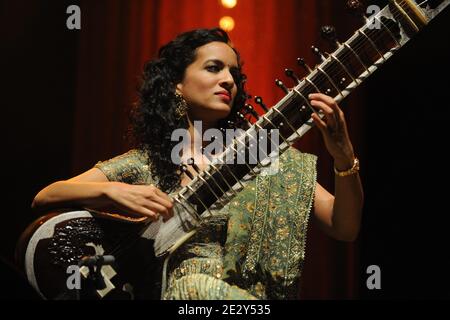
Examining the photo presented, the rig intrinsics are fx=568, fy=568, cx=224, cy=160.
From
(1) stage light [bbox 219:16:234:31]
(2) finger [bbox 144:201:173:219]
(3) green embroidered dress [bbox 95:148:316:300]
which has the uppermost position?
(1) stage light [bbox 219:16:234:31]

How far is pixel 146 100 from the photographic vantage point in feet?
7.79

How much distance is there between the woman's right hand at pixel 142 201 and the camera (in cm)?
176

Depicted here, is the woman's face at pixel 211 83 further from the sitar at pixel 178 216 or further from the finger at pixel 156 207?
the finger at pixel 156 207

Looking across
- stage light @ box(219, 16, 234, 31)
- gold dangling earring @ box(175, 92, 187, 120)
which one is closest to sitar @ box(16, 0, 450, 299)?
gold dangling earring @ box(175, 92, 187, 120)

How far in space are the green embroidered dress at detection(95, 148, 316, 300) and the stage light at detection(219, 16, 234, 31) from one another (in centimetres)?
120

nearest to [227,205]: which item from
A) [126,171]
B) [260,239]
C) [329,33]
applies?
[260,239]

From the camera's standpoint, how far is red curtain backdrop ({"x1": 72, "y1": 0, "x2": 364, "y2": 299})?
9.71ft

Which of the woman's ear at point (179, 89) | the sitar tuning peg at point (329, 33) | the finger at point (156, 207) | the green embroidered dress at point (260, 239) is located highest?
the sitar tuning peg at point (329, 33)

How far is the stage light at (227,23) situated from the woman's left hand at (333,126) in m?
1.40

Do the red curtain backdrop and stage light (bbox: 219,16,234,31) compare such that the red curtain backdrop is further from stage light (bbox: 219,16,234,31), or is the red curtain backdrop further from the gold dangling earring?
the gold dangling earring

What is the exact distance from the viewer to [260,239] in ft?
6.37

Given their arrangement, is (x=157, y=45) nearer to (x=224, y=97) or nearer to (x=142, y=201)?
(x=224, y=97)

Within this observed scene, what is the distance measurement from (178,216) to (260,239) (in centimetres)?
30

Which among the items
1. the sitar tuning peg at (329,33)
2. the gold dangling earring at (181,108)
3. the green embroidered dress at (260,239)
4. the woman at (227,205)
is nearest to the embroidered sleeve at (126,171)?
the woman at (227,205)
